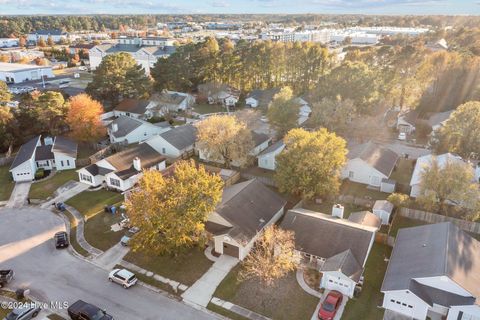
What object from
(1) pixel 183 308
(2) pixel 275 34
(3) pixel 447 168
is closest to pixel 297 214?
(1) pixel 183 308

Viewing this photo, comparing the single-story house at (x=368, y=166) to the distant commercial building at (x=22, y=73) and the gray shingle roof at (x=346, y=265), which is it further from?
the distant commercial building at (x=22, y=73)

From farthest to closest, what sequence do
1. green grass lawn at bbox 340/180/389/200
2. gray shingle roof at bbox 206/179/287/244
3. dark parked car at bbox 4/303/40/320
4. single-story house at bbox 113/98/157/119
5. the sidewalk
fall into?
1. single-story house at bbox 113/98/157/119
2. green grass lawn at bbox 340/180/389/200
3. gray shingle roof at bbox 206/179/287/244
4. the sidewalk
5. dark parked car at bbox 4/303/40/320

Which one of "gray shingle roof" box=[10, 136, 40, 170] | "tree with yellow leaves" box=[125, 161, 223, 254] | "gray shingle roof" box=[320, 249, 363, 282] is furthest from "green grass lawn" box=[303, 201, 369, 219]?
"gray shingle roof" box=[10, 136, 40, 170]

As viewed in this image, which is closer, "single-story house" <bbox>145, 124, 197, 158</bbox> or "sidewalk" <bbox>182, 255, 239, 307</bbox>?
"sidewalk" <bbox>182, 255, 239, 307</bbox>

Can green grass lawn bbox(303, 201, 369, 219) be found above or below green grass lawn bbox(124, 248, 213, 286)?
above

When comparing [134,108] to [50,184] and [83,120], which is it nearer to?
[83,120]

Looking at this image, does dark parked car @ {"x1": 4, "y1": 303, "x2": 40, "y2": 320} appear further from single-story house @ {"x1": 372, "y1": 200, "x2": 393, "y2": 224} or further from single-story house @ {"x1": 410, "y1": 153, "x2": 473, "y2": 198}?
single-story house @ {"x1": 410, "y1": 153, "x2": 473, "y2": 198}

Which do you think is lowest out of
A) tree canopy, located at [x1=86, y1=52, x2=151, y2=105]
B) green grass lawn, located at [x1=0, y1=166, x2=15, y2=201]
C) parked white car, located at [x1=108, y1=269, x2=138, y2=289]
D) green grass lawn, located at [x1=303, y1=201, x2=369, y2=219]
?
green grass lawn, located at [x1=0, y1=166, x2=15, y2=201]

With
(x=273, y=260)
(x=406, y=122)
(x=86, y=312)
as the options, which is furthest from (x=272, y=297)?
(x=406, y=122)
